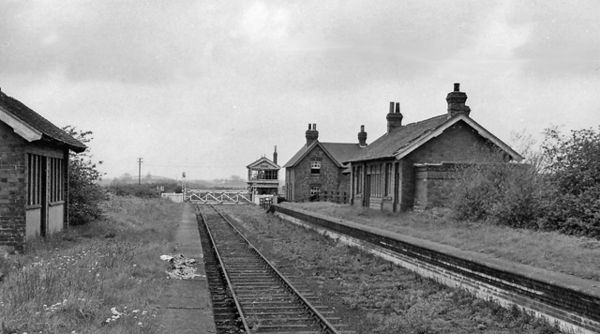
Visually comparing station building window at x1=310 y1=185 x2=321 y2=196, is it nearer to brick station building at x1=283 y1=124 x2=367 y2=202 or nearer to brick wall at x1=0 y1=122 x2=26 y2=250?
brick station building at x1=283 y1=124 x2=367 y2=202

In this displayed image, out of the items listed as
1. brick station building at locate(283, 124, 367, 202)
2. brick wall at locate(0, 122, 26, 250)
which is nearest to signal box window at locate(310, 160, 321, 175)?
brick station building at locate(283, 124, 367, 202)

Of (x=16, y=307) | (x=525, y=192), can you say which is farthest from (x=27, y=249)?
(x=525, y=192)

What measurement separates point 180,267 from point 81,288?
15.9ft

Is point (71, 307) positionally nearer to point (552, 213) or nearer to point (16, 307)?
point (16, 307)

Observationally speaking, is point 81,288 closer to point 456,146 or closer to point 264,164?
point 456,146

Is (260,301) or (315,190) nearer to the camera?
(260,301)

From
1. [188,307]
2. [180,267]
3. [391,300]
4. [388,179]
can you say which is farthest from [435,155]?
[188,307]

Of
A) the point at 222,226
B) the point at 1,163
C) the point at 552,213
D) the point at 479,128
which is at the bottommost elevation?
the point at 222,226

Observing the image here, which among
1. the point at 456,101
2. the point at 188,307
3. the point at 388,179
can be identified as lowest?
the point at 188,307

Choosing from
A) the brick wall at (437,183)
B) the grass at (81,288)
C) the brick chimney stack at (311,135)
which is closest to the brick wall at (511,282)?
the grass at (81,288)

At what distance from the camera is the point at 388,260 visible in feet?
49.2

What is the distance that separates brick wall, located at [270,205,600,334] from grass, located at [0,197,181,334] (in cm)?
559

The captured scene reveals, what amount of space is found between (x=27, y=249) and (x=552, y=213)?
13.6 metres

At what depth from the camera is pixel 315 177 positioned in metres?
52.2
